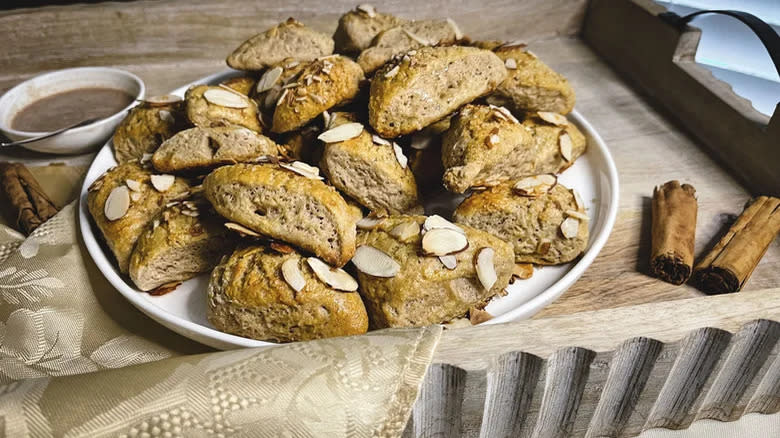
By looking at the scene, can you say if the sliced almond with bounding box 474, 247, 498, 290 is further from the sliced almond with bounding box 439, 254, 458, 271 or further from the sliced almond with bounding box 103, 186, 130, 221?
the sliced almond with bounding box 103, 186, 130, 221

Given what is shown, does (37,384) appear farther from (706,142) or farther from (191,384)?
(706,142)

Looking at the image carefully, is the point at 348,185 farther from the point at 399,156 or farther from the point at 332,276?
the point at 332,276

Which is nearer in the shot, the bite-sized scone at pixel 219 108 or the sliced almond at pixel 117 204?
the sliced almond at pixel 117 204

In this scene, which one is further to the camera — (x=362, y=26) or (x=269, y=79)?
(x=362, y=26)

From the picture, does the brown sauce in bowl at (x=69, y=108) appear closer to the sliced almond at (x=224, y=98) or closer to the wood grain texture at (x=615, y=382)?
the sliced almond at (x=224, y=98)

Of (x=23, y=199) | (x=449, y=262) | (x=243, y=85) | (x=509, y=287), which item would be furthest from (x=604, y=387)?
(x=23, y=199)

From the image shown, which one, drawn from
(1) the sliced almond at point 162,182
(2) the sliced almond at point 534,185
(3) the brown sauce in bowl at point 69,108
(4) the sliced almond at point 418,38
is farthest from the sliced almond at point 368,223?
(3) the brown sauce in bowl at point 69,108
